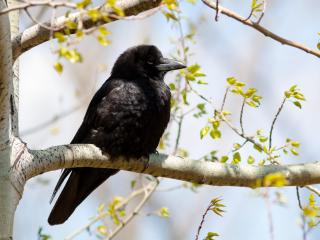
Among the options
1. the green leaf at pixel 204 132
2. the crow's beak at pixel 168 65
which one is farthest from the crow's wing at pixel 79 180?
the green leaf at pixel 204 132

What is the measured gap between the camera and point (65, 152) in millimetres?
3646

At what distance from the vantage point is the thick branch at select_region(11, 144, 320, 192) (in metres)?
3.50

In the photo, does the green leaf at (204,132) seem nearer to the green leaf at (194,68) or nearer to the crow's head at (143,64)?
the green leaf at (194,68)

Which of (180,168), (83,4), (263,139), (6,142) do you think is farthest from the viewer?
(263,139)

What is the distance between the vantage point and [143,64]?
5.49 metres

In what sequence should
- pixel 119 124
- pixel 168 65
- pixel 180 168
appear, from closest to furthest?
pixel 180 168, pixel 119 124, pixel 168 65

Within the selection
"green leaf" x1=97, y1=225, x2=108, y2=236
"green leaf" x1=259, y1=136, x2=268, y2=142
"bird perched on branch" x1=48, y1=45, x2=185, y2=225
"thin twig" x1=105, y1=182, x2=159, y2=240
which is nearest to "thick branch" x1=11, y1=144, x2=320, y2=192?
"green leaf" x1=259, y1=136, x2=268, y2=142

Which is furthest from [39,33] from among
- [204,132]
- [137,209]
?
[137,209]

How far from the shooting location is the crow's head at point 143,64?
5.36 m

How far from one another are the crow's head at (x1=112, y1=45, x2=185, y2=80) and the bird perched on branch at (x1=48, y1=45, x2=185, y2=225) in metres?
0.01

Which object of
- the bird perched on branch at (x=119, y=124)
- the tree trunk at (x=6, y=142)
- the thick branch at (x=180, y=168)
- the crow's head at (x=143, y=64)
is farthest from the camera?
the crow's head at (x=143, y=64)

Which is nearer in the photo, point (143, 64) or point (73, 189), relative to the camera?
point (73, 189)

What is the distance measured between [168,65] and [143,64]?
21 cm

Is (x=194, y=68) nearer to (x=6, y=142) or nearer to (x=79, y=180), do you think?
(x=6, y=142)
